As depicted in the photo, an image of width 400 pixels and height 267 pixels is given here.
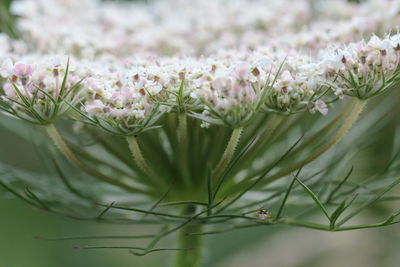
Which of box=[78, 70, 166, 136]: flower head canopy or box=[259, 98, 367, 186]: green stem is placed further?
box=[259, 98, 367, 186]: green stem

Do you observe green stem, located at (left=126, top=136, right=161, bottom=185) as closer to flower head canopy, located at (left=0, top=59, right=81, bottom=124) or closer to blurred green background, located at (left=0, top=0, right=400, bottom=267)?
flower head canopy, located at (left=0, top=59, right=81, bottom=124)

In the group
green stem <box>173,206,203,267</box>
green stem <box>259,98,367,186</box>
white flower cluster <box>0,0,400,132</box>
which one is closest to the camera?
white flower cluster <box>0,0,400,132</box>

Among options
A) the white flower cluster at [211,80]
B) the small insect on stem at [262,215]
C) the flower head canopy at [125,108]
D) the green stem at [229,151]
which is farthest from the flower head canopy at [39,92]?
the small insect on stem at [262,215]

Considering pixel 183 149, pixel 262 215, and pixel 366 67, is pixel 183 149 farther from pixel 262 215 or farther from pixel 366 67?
pixel 366 67

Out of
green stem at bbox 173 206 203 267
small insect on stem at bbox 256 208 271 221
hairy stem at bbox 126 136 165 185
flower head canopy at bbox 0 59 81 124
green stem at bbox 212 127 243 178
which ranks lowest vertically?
small insect on stem at bbox 256 208 271 221

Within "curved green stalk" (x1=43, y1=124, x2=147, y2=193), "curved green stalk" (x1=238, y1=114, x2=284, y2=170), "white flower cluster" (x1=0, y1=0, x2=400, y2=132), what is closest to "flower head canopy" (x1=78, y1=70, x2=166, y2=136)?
"white flower cluster" (x1=0, y1=0, x2=400, y2=132)

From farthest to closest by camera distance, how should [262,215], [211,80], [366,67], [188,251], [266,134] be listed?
1. [188,251]
2. [266,134]
3. [262,215]
4. [366,67]
5. [211,80]

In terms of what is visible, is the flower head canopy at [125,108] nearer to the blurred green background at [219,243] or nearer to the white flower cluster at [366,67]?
the white flower cluster at [366,67]

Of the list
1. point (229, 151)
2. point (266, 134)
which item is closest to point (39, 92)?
point (229, 151)

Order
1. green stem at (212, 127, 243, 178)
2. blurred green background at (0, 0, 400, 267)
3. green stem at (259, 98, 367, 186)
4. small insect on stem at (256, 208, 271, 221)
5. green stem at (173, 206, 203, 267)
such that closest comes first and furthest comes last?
green stem at (212, 127, 243, 178), small insect on stem at (256, 208, 271, 221), green stem at (259, 98, 367, 186), green stem at (173, 206, 203, 267), blurred green background at (0, 0, 400, 267)
